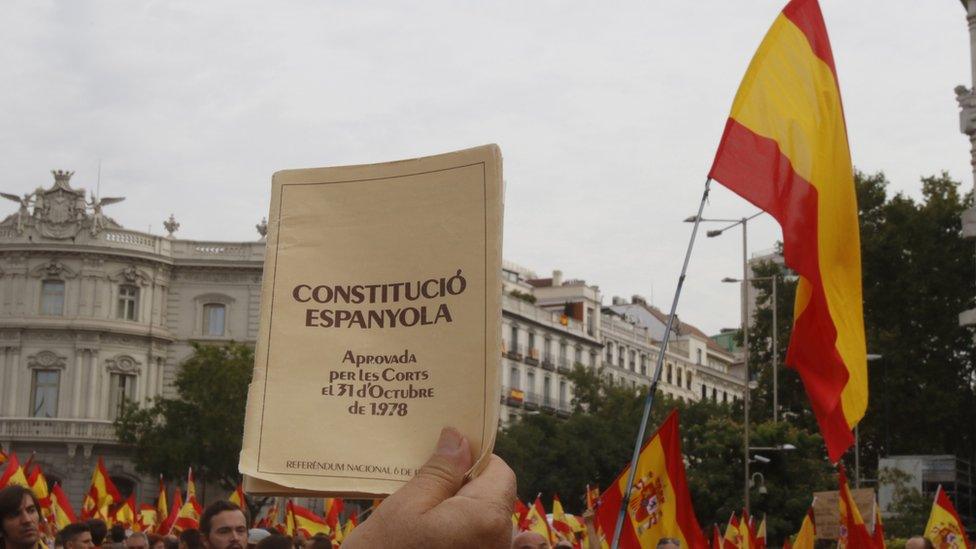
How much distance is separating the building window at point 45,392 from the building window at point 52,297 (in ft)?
7.94

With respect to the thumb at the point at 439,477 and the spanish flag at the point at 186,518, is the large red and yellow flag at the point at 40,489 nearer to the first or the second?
the spanish flag at the point at 186,518

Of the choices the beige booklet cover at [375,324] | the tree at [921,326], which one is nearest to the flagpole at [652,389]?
the beige booklet cover at [375,324]

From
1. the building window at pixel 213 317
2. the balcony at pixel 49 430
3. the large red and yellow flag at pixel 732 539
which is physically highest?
the building window at pixel 213 317

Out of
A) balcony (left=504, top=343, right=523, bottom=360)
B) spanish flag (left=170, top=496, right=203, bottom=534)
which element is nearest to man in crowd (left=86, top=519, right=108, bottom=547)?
spanish flag (left=170, top=496, right=203, bottom=534)

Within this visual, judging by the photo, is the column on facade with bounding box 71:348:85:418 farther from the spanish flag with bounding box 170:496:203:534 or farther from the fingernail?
the fingernail

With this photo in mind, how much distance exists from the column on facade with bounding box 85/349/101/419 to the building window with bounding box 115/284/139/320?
2008 mm

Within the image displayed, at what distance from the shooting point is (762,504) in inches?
1551

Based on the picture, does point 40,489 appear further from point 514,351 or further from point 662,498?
point 514,351

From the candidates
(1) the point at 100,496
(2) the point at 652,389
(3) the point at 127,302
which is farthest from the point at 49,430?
(2) the point at 652,389

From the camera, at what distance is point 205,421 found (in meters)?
51.0

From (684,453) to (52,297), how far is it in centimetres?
2871

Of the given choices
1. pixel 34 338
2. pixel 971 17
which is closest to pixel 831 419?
pixel 971 17

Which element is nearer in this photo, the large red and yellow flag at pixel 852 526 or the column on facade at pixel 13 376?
the large red and yellow flag at pixel 852 526

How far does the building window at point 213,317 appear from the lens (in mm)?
61219
